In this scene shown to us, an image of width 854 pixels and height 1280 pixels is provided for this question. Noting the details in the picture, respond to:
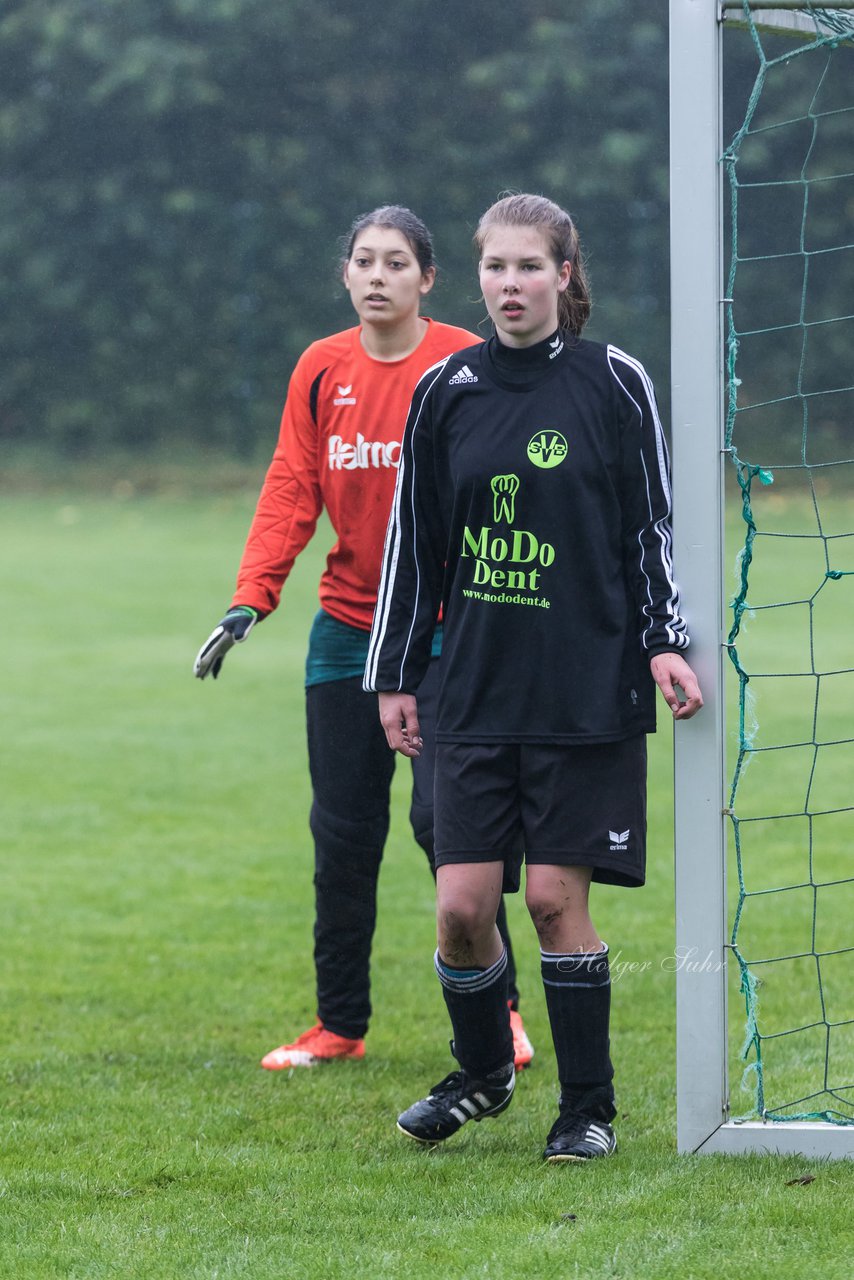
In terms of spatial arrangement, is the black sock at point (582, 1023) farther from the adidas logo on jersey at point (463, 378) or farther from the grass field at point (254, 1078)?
the adidas logo on jersey at point (463, 378)

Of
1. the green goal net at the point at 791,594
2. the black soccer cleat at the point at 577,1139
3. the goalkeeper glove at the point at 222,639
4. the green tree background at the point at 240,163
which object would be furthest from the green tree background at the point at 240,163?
the black soccer cleat at the point at 577,1139

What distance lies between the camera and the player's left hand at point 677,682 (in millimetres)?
3053

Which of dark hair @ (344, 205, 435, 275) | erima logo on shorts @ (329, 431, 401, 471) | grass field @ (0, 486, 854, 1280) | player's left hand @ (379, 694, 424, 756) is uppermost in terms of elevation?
dark hair @ (344, 205, 435, 275)

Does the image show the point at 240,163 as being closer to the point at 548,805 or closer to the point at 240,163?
the point at 240,163

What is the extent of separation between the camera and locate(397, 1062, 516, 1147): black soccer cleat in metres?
3.32

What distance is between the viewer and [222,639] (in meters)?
3.71

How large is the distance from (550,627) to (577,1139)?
959mm

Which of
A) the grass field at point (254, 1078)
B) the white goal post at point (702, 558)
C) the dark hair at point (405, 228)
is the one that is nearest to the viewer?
the grass field at point (254, 1078)

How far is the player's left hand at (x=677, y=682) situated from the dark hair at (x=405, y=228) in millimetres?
1282

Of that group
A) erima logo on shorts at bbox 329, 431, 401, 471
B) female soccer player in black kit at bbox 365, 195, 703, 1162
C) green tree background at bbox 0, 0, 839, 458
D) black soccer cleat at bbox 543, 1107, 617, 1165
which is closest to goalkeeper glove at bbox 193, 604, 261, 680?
erima logo on shorts at bbox 329, 431, 401, 471

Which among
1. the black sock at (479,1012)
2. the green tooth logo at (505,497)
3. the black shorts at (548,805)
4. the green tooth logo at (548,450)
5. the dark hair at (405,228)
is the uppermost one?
the dark hair at (405,228)

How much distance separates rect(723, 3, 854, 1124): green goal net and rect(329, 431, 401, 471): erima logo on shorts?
81 centimetres

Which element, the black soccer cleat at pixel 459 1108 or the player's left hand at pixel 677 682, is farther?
the black soccer cleat at pixel 459 1108

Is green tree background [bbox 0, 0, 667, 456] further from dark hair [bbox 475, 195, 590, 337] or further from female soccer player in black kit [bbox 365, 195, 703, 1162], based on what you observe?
female soccer player in black kit [bbox 365, 195, 703, 1162]
